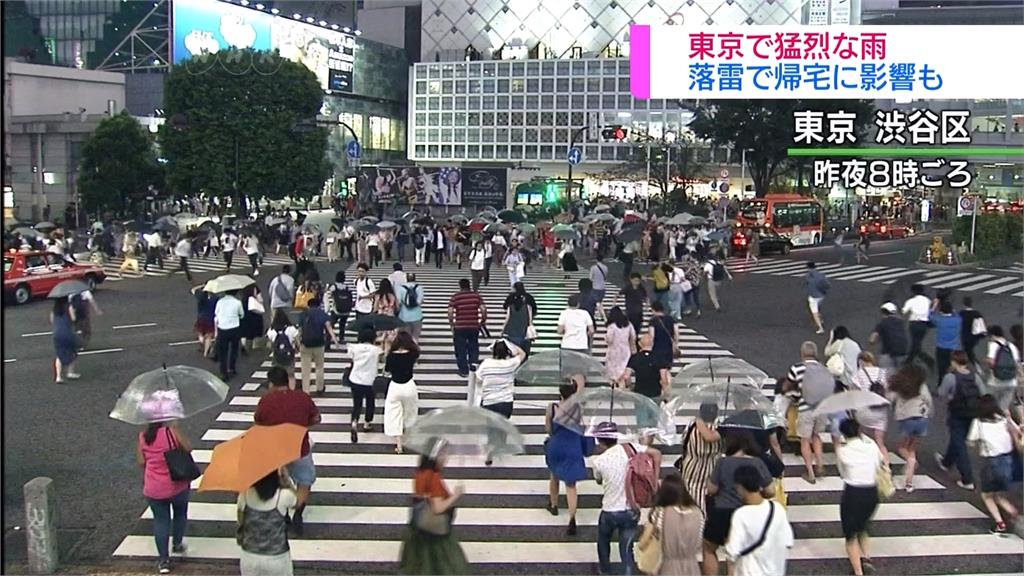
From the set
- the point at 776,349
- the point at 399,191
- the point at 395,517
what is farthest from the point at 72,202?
the point at 395,517

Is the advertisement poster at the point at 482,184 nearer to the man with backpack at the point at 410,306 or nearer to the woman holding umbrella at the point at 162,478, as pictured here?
the man with backpack at the point at 410,306

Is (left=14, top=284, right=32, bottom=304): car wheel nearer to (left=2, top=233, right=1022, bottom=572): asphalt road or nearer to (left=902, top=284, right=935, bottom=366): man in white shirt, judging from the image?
(left=2, top=233, right=1022, bottom=572): asphalt road

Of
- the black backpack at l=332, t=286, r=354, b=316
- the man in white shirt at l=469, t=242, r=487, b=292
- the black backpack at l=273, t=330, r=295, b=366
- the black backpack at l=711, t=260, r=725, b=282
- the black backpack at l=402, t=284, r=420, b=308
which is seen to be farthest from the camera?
the man in white shirt at l=469, t=242, r=487, b=292

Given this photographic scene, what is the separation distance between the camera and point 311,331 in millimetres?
11617

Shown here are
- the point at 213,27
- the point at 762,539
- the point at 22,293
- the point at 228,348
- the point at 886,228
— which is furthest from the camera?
the point at 213,27

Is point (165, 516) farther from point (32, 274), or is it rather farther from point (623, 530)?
point (32, 274)

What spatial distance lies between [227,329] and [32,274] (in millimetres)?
10323

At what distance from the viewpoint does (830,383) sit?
8.85 metres

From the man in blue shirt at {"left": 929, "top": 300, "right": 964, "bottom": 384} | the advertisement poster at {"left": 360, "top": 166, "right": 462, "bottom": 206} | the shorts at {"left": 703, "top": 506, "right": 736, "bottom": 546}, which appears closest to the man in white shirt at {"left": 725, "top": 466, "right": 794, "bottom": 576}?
the shorts at {"left": 703, "top": 506, "right": 736, "bottom": 546}

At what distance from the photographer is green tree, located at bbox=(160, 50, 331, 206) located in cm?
3944

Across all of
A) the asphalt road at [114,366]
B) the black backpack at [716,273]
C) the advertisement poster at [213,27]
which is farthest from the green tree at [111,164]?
the black backpack at [716,273]

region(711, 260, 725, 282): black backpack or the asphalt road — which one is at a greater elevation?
region(711, 260, 725, 282): black backpack

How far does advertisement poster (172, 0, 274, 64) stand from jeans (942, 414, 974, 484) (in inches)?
2023

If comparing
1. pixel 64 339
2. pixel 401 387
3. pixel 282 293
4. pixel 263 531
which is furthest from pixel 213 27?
pixel 263 531
